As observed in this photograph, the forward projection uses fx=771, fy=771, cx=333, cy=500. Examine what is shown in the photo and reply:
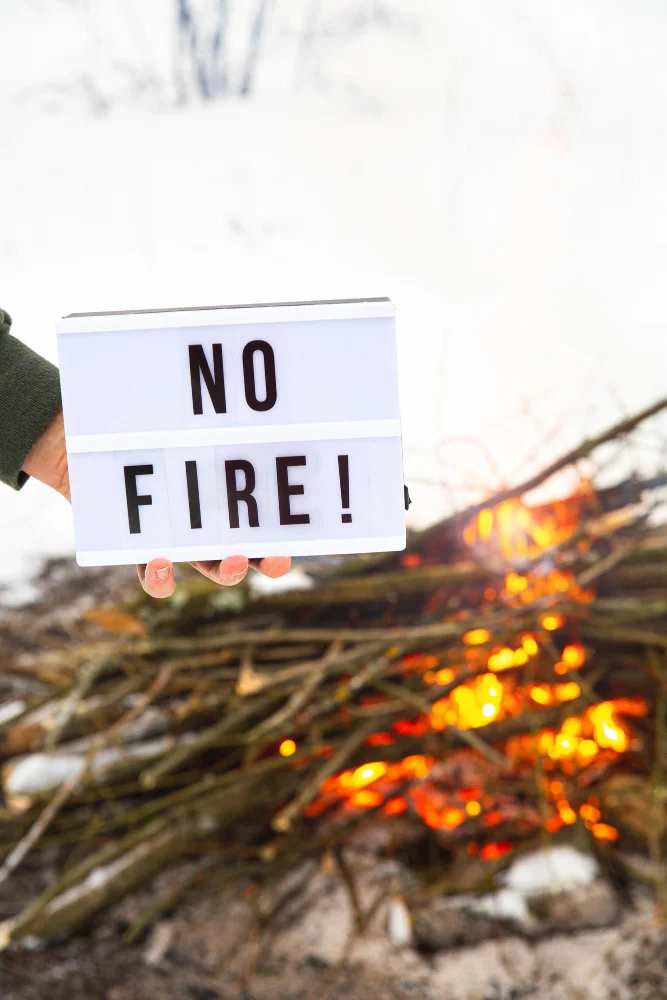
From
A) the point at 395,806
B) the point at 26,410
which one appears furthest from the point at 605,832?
the point at 26,410

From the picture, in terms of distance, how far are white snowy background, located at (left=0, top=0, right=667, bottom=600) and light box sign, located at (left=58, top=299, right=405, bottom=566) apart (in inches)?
Result: 39.0

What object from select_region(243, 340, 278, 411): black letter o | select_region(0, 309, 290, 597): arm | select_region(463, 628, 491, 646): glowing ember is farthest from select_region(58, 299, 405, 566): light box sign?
select_region(463, 628, 491, 646): glowing ember

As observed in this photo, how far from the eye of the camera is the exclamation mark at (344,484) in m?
0.79

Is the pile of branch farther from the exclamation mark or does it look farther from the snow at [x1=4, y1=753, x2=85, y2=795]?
the exclamation mark

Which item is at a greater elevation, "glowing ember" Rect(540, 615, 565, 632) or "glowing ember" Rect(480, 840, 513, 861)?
"glowing ember" Rect(540, 615, 565, 632)

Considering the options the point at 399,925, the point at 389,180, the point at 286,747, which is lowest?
the point at 399,925

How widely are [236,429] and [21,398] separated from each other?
1.01 ft

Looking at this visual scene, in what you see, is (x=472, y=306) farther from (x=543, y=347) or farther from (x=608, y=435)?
(x=608, y=435)

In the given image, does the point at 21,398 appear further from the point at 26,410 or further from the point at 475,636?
the point at 475,636

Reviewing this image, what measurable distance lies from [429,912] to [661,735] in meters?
0.44

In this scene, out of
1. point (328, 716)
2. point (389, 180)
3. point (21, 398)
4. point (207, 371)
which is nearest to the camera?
point (207, 371)

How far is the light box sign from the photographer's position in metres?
0.77

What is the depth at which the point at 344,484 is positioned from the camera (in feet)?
2.61

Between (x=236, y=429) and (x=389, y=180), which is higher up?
Result: (x=389, y=180)
